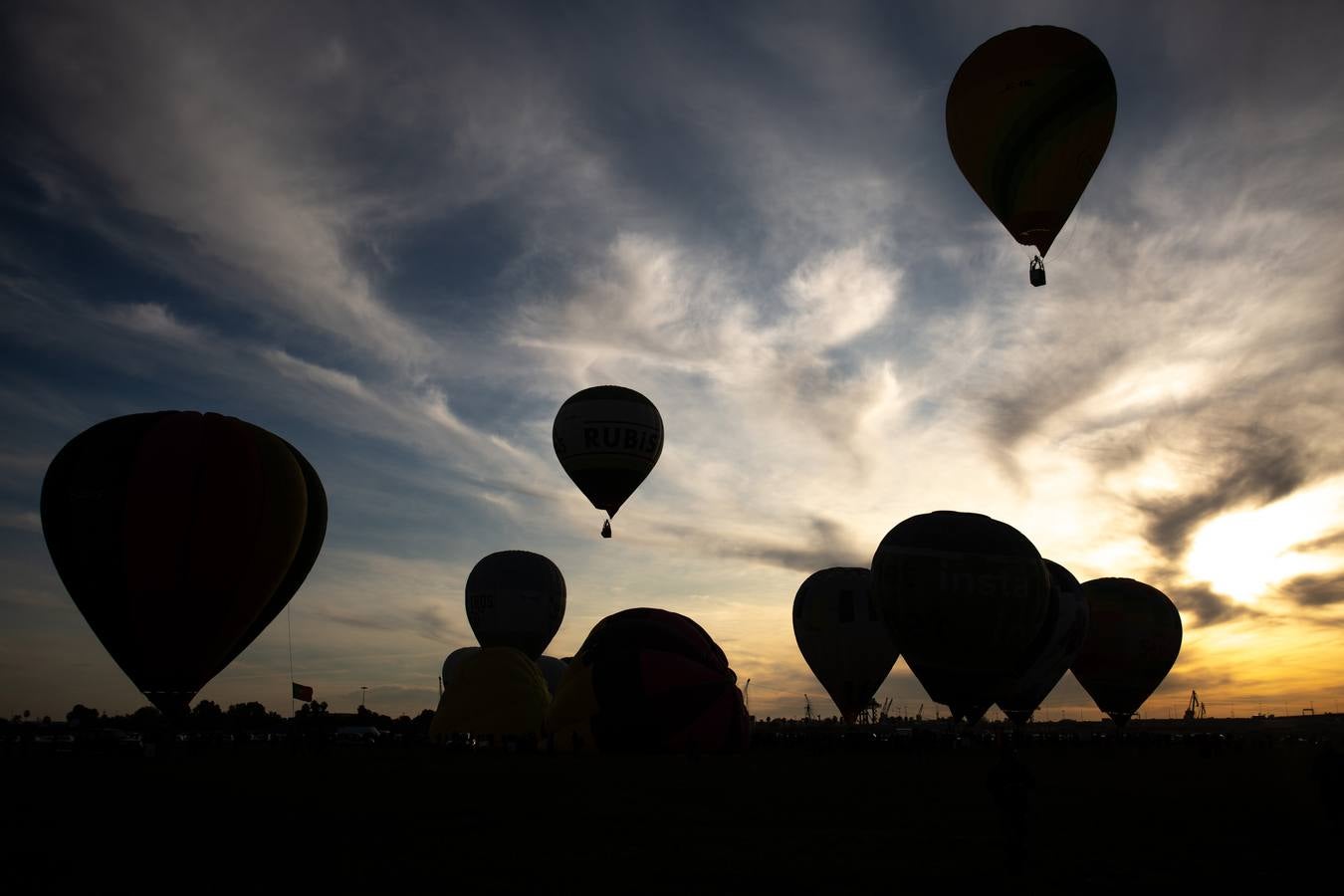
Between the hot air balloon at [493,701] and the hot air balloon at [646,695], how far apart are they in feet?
19.4

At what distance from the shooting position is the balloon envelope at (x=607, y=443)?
48000 millimetres

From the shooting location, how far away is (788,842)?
15703mm

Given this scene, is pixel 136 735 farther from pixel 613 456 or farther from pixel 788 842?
pixel 788 842

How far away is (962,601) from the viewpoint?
3869 centimetres

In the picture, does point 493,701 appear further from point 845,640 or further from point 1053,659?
point 1053,659

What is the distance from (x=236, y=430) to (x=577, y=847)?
827 inches

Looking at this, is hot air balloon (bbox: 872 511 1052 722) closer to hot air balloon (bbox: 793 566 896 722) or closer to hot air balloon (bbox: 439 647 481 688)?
hot air balloon (bbox: 793 566 896 722)

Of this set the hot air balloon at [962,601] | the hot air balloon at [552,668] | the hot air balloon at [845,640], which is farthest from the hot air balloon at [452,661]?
the hot air balloon at [962,601]

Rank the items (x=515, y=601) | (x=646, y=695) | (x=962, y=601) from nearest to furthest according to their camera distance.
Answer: (x=646, y=695) < (x=962, y=601) < (x=515, y=601)

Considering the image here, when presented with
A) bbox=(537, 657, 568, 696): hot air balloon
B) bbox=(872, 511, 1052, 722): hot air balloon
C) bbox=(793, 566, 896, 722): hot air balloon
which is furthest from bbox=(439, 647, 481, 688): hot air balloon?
bbox=(872, 511, 1052, 722): hot air balloon

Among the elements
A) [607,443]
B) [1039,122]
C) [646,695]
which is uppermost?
[1039,122]

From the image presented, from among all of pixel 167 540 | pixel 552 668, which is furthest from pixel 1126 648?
pixel 167 540

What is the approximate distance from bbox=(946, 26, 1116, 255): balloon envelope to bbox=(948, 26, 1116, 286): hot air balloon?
3 centimetres

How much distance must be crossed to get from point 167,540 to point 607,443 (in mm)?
21825
